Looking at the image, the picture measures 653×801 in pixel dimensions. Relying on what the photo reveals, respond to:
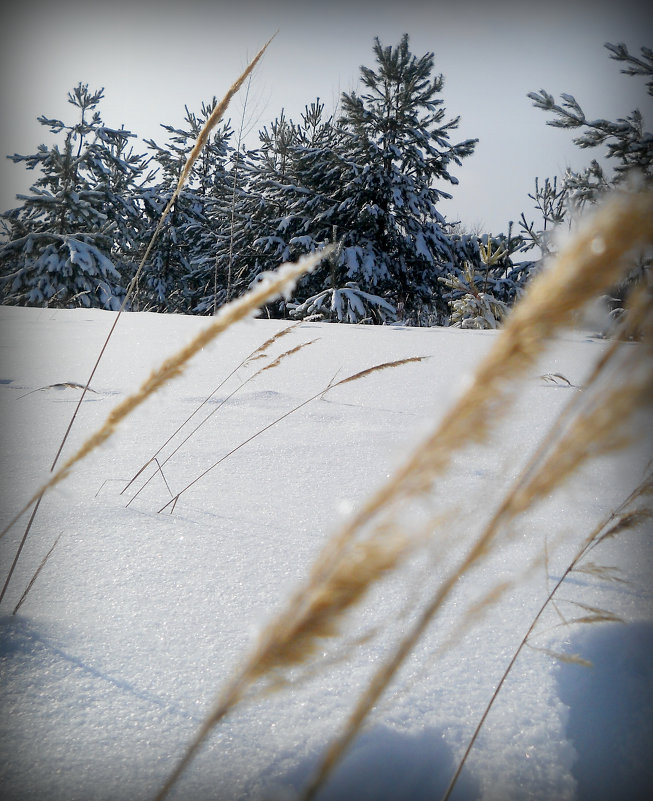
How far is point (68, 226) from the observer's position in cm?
1198

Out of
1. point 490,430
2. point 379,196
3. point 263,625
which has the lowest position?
point 263,625

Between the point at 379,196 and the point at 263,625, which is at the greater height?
the point at 379,196

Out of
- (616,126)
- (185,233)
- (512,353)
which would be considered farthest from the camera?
(185,233)

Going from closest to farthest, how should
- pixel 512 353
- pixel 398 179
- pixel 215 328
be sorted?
pixel 512 353, pixel 215 328, pixel 398 179

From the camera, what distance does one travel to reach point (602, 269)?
0.23 metres

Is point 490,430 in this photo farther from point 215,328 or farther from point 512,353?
point 215,328

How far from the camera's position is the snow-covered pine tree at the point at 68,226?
1036 cm

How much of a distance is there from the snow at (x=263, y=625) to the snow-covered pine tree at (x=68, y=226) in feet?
32.4

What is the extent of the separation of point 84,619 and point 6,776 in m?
0.21

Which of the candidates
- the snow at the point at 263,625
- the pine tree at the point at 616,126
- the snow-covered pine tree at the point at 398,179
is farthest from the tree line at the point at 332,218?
the snow at the point at 263,625

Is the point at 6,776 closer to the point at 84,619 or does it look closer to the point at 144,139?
the point at 84,619

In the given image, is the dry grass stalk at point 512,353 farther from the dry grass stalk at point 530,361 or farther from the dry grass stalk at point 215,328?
the dry grass stalk at point 215,328

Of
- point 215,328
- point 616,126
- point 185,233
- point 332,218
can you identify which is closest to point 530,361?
point 215,328

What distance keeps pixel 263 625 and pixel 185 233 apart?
17404mm
